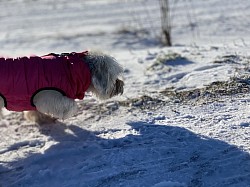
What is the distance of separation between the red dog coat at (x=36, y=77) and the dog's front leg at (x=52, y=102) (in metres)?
0.04

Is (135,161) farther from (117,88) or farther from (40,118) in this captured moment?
(40,118)

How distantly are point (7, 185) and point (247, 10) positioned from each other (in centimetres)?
739

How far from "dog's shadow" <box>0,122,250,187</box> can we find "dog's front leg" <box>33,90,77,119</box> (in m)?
0.27

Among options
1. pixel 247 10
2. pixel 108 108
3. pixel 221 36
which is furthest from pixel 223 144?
pixel 247 10

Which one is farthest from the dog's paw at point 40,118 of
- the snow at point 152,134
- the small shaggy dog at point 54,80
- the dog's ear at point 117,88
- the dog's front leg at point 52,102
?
the dog's ear at point 117,88

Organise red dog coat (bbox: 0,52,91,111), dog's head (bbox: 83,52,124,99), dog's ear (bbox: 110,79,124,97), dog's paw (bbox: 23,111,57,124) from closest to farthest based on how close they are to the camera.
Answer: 1. red dog coat (bbox: 0,52,91,111)
2. dog's head (bbox: 83,52,124,99)
3. dog's ear (bbox: 110,79,124,97)
4. dog's paw (bbox: 23,111,57,124)

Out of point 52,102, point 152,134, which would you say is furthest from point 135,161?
point 52,102

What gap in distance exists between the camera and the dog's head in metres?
4.37

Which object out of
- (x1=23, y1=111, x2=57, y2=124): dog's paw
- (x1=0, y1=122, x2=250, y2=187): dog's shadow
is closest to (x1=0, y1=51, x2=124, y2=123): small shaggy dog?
(x1=23, y1=111, x2=57, y2=124): dog's paw

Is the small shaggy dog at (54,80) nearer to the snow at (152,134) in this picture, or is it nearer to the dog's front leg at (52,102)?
the dog's front leg at (52,102)

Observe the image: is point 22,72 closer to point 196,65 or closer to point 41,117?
point 41,117

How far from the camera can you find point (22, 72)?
13.6ft

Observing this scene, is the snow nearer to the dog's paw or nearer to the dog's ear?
the dog's paw

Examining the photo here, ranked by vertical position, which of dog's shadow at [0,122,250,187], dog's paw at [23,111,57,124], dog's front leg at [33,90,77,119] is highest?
dog's front leg at [33,90,77,119]
